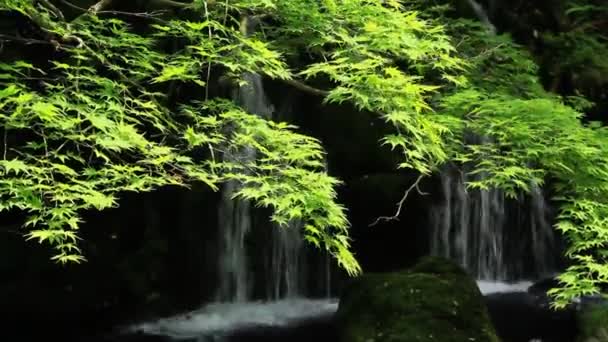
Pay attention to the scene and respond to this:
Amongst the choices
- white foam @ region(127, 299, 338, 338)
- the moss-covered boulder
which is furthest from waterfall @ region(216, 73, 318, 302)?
the moss-covered boulder

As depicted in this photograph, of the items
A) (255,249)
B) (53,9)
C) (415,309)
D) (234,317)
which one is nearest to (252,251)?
(255,249)

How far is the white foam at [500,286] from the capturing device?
413 inches

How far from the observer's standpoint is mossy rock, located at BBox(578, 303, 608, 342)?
7.11 metres

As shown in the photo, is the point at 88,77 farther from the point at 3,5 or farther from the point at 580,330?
the point at 580,330

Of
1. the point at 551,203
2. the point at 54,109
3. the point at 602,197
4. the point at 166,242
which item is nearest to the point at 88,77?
the point at 54,109

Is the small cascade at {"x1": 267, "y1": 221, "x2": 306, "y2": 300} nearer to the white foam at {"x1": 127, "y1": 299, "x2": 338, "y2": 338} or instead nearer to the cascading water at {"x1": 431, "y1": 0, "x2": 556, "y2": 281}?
the white foam at {"x1": 127, "y1": 299, "x2": 338, "y2": 338}

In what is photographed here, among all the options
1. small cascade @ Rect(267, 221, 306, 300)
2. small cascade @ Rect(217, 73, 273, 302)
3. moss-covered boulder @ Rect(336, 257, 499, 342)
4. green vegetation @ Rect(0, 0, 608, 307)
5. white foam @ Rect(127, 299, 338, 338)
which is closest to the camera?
green vegetation @ Rect(0, 0, 608, 307)

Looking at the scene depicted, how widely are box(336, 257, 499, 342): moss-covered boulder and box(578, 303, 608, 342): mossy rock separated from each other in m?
1.74

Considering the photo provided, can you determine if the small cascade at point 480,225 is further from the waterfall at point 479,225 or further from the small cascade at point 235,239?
the small cascade at point 235,239

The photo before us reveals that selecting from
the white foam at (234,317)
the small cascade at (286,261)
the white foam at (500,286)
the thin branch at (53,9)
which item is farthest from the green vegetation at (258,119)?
the white foam at (500,286)

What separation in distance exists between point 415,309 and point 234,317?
3.79 metres

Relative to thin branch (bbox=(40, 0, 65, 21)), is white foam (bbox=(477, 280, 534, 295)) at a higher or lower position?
lower

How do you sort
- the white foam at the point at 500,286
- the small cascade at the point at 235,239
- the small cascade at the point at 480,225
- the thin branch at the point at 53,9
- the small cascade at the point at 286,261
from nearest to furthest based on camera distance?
the thin branch at the point at 53,9 < the small cascade at the point at 235,239 < the small cascade at the point at 286,261 < the white foam at the point at 500,286 < the small cascade at the point at 480,225

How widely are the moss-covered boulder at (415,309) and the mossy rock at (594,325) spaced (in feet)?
5.71
